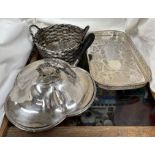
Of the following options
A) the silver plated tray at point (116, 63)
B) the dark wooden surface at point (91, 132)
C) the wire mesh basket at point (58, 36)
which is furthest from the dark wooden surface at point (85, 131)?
the wire mesh basket at point (58, 36)

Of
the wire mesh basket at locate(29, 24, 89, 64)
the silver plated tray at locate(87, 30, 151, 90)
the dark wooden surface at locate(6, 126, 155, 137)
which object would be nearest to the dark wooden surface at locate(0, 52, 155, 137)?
the dark wooden surface at locate(6, 126, 155, 137)

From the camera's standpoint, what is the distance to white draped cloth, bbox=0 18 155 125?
1.94 feet

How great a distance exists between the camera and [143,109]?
585 millimetres

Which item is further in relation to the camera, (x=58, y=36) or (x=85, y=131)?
(x=58, y=36)

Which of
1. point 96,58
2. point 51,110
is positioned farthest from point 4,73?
point 96,58

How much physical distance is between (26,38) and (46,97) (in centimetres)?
24

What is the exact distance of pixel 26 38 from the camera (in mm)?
694

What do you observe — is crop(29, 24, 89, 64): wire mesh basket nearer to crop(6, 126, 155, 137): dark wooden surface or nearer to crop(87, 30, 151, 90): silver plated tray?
crop(87, 30, 151, 90): silver plated tray

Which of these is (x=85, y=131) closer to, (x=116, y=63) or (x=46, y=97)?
(x=46, y=97)

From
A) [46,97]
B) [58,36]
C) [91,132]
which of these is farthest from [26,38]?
[91,132]

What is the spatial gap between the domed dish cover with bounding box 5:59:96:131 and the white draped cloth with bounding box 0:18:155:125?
0.14ft

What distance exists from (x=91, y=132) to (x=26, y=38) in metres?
0.35
